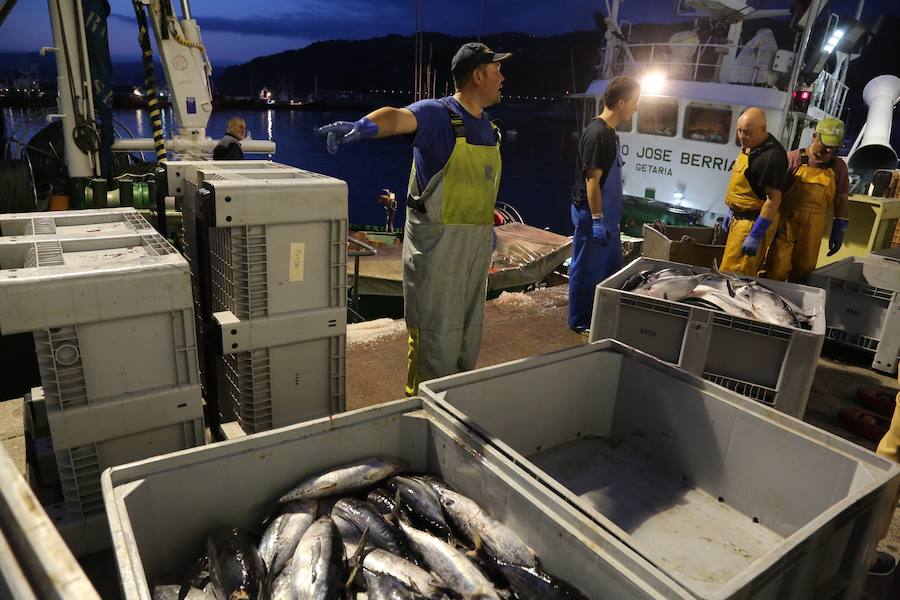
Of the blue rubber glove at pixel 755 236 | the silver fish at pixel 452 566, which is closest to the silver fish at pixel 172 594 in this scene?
the silver fish at pixel 452 566

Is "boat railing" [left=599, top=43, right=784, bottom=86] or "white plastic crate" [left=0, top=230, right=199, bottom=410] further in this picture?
"boat railing" [left=599, top=43, right=784, bottom=86]

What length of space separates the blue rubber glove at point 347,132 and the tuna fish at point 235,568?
181 centimetres

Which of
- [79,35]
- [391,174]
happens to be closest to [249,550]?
[79,35]

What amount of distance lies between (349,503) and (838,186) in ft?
18.4

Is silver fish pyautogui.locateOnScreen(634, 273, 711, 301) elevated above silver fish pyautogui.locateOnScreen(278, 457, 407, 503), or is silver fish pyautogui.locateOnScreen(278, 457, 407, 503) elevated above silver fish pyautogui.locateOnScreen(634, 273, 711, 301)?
Result: silver fish pyautogui.locateOnScreen(634, 273, 711, 301)

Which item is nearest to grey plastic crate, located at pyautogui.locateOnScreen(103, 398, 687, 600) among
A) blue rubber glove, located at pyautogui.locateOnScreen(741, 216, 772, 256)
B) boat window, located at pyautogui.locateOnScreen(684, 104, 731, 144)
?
blue rubber glove, located at pyautogui.locateOnScreen(741, 216, 772, 256)

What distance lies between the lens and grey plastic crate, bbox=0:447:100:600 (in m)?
0.93

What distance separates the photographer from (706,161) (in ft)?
44.5

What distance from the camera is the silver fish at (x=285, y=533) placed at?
2.00 metres

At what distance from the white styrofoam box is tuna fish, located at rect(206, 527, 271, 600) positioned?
1495 mm

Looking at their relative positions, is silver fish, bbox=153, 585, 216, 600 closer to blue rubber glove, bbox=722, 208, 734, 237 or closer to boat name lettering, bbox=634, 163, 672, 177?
blue rubber glove, bbox=722, 208, 734, 237

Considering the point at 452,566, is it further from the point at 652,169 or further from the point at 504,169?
the point at 504,169

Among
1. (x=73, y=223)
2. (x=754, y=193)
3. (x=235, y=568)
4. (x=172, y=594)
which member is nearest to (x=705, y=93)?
(x=754, y=193)

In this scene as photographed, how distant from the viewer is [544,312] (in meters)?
5.91
